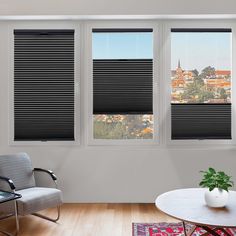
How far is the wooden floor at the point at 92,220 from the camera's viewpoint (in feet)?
13.4

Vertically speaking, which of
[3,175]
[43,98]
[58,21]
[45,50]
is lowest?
[3,175]

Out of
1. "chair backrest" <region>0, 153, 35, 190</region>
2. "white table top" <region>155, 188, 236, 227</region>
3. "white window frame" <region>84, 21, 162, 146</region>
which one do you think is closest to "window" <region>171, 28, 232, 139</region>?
"white window frame" <region>84, 21, 162, 146</region>

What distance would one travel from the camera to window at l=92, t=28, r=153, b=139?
5266mm

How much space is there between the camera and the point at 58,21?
206 inches

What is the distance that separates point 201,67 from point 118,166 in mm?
1858

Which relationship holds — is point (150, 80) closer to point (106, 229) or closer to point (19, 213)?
point (106, 229)

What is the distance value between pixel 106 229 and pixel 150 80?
7.22 ft

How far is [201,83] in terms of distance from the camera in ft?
17.4

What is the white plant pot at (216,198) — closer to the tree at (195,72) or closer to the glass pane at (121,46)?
the tree at (195,72)

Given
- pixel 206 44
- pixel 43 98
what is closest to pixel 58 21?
pixel 43 98

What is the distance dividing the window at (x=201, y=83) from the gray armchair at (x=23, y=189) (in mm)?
2038
